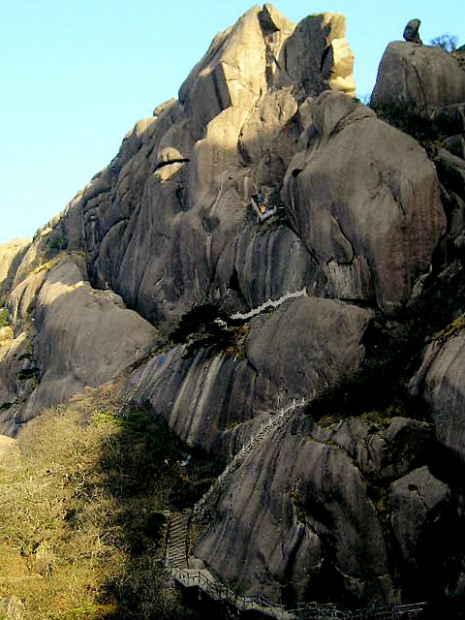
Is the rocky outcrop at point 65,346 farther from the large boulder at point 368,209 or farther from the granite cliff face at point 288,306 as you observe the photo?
the large boulder at point 368,209

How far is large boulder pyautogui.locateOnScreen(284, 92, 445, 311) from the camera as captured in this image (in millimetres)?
46000

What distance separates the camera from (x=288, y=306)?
1838 inches

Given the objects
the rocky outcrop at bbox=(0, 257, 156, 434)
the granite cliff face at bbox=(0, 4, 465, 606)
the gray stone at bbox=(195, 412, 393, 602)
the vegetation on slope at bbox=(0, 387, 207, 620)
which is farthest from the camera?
the rocky outcrop at bbox=(0, 257, 156, 434)

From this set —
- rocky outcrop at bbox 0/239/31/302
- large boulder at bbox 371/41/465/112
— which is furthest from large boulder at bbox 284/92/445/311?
rocky outcrop at bbox 0/239/31/302

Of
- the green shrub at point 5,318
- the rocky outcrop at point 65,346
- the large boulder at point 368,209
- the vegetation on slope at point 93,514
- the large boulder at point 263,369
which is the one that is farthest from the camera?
the green shrub at point 5,318

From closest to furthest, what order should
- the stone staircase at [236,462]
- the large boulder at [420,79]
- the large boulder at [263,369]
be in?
the stone staircase at [236,462] → the large boulder at [263,369] → the large boulder at [420,79]

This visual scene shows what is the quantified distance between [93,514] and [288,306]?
49.5ft

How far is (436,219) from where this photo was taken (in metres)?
46.6

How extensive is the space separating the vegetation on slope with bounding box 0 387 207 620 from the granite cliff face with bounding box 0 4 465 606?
2.57m

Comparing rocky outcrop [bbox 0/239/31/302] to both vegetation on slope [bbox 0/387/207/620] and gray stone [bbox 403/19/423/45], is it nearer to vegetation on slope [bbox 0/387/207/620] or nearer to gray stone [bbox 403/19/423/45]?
vegetation on slope [bbox 0/387/207/620]

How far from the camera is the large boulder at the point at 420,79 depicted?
182 ft

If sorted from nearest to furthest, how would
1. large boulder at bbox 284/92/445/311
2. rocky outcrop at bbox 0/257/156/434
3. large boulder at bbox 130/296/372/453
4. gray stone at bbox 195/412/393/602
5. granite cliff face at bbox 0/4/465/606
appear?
gray stone at bbox 195/412/393/602 < granite cliff face at bbox 0/4/465/606 < large boulder at bbox 130/296/372/453 < large boulder at bbox 284/92/445/311 < rocky outcrop at bbox 0/257/156/434

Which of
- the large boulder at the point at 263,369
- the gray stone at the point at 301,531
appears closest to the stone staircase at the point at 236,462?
the large boulder at the point at 263,369

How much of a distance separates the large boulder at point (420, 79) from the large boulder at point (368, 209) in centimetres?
457
